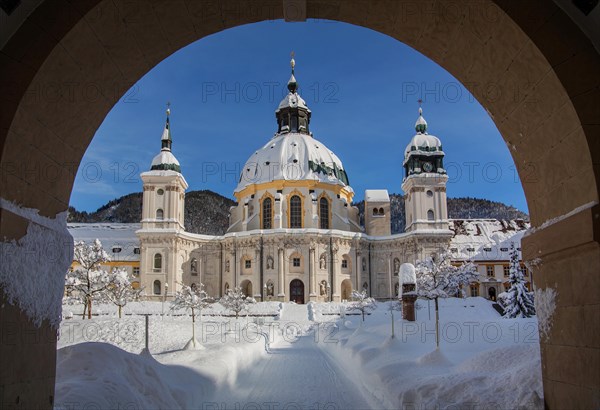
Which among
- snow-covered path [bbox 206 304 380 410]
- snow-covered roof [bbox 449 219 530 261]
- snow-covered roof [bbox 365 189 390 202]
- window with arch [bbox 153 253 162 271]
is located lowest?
snow-covered path [bbox 206 304 380 410]

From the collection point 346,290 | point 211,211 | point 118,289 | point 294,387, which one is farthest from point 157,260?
point 211,211

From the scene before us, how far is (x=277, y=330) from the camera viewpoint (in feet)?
137

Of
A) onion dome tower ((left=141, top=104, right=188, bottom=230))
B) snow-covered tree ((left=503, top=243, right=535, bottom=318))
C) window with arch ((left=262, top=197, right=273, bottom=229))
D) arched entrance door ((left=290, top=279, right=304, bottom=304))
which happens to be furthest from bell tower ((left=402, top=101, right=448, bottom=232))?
onion dome tower ((left=141, top=104, right=188, bottom=230))

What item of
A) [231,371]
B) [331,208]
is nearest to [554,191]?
[231,371]

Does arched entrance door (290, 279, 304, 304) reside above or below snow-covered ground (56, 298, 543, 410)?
above

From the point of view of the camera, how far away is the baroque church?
68062 mm

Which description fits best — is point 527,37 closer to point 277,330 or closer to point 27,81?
point 27,81

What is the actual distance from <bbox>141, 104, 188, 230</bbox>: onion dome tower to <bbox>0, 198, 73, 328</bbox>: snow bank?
62538 millimetres

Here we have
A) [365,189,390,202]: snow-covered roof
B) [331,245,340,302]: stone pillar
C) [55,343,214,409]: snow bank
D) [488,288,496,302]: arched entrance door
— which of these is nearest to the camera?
[55,343,214,409]: snow bank

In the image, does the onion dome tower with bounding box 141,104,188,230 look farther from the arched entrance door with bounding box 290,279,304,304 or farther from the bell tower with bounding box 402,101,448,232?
the bell tower with bounding box 402,101,448,232

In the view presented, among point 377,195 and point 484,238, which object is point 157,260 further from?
point 484,238

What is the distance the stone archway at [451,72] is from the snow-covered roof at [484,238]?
67.9m

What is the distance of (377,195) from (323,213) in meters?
9.23

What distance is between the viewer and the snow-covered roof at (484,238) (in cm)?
7575
